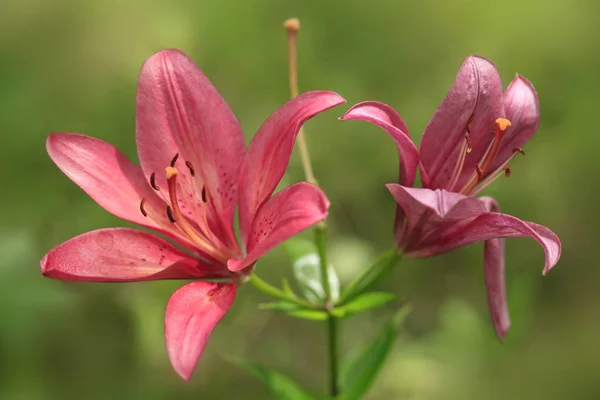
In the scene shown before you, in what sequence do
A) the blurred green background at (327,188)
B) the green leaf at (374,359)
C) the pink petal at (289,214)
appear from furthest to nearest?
the blurred green background at (327,188) → the green leaf at (374,359) → the pink petal at (289,214)

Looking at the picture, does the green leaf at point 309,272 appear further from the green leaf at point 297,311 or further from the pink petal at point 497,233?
the pink petal at point 497,233

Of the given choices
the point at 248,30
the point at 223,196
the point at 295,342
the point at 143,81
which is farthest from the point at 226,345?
the point at 248,30

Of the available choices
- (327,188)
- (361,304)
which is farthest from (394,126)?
(327,188)

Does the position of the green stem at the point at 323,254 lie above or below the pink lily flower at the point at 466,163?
below

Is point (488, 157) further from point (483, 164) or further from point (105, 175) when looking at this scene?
point (105, 175)

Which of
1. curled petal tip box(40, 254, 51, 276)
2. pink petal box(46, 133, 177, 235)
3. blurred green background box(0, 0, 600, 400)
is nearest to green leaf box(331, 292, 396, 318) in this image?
pink petal box(46, 133, 177, 235)

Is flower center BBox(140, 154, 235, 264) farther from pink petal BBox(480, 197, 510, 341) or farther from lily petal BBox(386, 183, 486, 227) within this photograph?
pink petal BBox(480, 197, 510, 341)

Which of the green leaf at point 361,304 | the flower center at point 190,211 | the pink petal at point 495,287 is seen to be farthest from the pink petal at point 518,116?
the flower center at point 190,211
